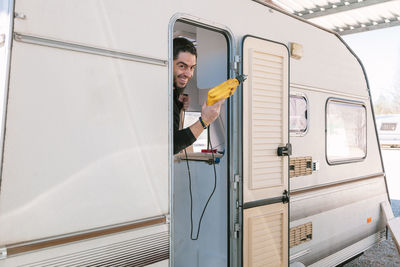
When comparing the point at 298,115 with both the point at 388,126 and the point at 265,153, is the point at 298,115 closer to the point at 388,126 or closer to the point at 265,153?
the point at 265,153

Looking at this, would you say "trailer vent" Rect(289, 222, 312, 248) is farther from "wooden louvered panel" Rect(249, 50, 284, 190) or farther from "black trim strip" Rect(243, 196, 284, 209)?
"wooden louvered panel" Rect(249, 50, 284, 190)

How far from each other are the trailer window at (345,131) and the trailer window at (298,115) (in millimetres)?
459

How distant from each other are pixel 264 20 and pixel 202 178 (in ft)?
4.99

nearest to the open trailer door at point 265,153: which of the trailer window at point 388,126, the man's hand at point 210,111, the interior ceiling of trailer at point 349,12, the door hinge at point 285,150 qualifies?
the door hinge at point 285,150

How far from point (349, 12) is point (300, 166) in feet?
17.8

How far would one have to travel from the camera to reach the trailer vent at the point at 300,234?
3.34 m

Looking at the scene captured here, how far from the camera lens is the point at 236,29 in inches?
111

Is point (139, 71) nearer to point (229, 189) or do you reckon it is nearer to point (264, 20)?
point (229, 189)

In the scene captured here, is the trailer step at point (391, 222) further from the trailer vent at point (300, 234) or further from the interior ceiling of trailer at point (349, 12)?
the interior ceiling of trailer at point (349, 12)

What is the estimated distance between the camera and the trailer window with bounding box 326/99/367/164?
3.98 m

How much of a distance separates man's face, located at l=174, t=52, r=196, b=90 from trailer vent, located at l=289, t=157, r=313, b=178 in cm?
126

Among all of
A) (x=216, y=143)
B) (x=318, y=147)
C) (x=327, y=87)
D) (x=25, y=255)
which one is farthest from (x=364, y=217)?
(x=25, y=255)

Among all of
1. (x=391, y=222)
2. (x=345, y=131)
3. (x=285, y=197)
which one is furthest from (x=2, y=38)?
(x=391, y=222)

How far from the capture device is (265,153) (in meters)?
2.95
